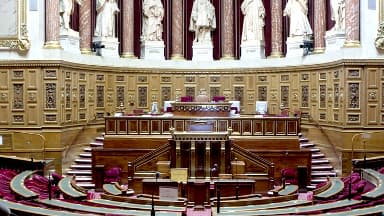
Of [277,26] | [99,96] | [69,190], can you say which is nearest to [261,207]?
[69,190]

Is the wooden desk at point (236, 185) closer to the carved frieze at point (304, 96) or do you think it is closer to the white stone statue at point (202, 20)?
the carved frieze at point (304, 96)

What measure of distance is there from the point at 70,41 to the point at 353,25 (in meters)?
9.95

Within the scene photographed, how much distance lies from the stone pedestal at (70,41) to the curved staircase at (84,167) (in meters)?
3.46

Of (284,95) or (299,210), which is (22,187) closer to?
(299,210)

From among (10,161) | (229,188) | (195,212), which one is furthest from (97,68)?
(195,212)

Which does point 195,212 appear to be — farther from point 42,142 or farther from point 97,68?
point 97,68

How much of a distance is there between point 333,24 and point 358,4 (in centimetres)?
269

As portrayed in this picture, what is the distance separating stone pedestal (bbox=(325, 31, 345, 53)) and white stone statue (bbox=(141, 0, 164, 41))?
730cm

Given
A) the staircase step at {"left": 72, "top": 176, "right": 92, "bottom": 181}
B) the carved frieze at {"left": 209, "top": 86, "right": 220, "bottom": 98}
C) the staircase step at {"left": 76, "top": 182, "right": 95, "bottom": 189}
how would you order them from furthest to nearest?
the carved frieze at {"left": 209, "top": 86, "right": 220, "bottom": 98}
the staircase step at {"left": 72, "top": 176, "right": 92, "bottom": 181}
the staircase step at {"left": 76, "top": 182, "right": 95, "bottom": 189}

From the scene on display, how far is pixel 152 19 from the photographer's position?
84.4 ft

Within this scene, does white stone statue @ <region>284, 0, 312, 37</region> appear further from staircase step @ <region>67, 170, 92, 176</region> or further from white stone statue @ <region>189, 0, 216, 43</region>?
staircase step @ <region>67, 170, 92, 176</region>

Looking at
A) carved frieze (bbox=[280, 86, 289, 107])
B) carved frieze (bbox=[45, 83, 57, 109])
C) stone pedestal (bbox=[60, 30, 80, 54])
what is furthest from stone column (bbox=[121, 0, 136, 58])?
carved frieze (bbox=[280, 86, 289, 107])

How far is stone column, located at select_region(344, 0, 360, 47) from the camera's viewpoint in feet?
64.1

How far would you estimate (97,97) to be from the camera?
76.3 feet
